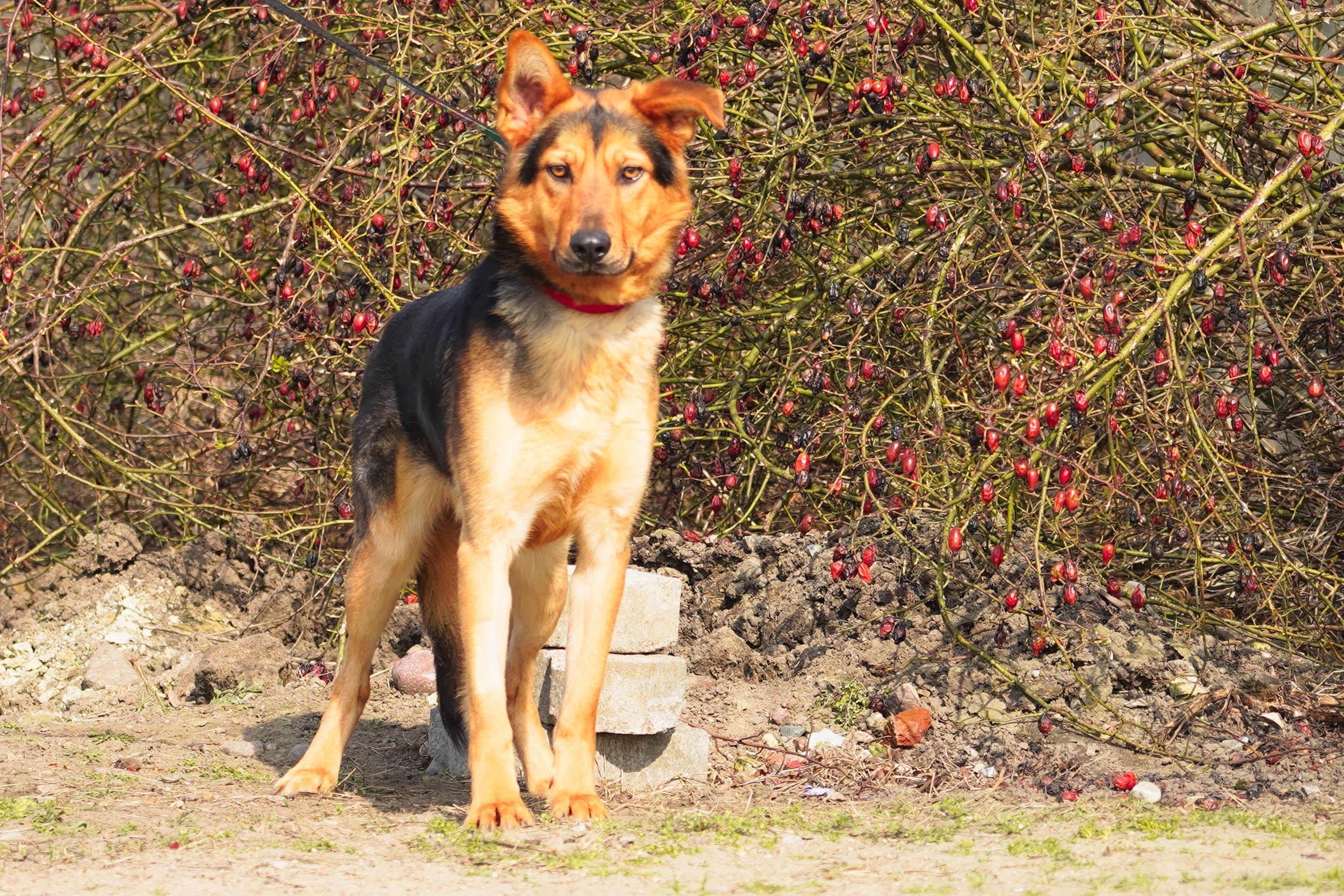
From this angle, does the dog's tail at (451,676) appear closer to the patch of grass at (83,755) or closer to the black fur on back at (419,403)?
the black fur on back at (419,403)

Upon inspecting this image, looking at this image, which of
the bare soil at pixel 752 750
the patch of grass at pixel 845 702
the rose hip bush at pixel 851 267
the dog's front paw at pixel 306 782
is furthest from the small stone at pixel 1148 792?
the dog's front paw at pixel 306 782

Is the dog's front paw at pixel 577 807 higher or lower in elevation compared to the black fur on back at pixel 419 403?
lower

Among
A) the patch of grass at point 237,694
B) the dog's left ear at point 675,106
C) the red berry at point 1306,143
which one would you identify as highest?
the dog's left ear at point 675,106

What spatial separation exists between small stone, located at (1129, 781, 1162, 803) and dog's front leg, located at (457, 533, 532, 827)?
83.4 inches

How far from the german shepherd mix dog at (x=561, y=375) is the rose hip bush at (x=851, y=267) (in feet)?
3.35

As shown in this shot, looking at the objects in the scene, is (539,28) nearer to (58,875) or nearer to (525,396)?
(525,396)

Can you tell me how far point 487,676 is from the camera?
446 cm

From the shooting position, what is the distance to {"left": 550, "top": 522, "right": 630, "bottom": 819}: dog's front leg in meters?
4.59

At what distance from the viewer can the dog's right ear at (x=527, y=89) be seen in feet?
14.9

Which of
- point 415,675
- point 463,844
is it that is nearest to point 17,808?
point 463,844

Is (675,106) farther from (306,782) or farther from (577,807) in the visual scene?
(306,782)

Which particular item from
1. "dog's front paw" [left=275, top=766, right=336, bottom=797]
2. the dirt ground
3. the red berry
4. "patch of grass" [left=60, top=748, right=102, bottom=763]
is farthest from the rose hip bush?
"dog's front paw" [left=275, top=766, right=336, bottom=797]

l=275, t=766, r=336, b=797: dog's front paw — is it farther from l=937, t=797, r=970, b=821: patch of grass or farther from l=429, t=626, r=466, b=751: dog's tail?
l=937, t=797, r=970, b=821: patch of grass

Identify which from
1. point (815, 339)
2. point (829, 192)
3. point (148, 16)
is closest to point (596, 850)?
point (815, 339)
